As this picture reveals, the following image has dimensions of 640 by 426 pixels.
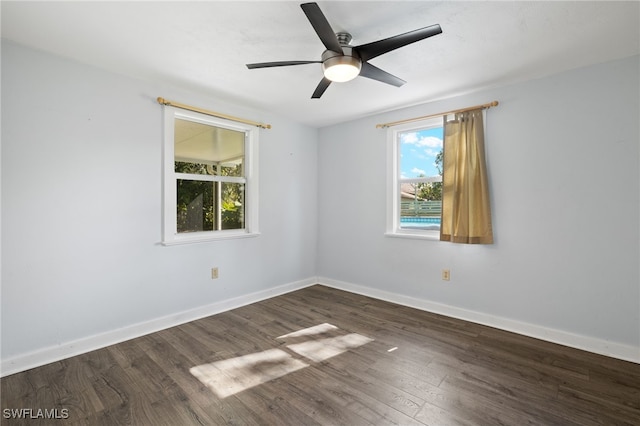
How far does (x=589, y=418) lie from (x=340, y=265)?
2.97 metres

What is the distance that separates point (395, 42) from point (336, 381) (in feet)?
7.42

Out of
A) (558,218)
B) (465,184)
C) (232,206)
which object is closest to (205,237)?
(232,206)

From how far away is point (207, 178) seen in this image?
337 centimetres

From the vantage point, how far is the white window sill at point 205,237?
308 cm

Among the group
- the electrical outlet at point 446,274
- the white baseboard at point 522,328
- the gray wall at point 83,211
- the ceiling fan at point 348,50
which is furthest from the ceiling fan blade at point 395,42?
the white baseboard at point 522,328

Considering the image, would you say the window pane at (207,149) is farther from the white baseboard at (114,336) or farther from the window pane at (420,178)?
the window pane at (420,178)

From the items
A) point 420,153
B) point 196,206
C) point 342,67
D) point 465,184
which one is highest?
point 342,67

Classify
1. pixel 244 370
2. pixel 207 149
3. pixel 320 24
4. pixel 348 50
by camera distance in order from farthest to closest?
pixel 207 149 → pixel 244 370 → pixel 348 50 → pixel 320 24

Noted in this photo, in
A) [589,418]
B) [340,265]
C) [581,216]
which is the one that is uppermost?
[581,216]

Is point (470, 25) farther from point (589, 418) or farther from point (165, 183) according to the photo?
point (165, 183)

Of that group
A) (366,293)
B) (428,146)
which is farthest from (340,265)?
(428,146)

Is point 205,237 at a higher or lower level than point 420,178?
lower

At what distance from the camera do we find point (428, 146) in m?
3.61

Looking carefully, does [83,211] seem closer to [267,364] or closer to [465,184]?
[267,364]
